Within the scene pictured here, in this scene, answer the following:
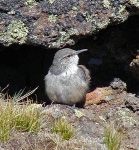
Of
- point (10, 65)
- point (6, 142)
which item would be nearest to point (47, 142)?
point (6, 142)

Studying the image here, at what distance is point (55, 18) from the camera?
8383mm

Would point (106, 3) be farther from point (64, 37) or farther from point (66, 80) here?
point (66, 80)

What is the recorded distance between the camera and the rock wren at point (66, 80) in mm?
8992

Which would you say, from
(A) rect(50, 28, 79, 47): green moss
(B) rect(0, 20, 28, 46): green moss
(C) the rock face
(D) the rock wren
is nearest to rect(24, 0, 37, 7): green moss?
(C) the rock face

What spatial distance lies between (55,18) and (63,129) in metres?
1.96

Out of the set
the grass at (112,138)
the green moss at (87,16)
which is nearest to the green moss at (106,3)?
the green moss at (87,16)

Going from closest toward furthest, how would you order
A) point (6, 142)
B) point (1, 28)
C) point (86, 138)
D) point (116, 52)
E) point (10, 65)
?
point (6, 142)
point (86, 138)
point (1, 28)
point (116, 52)
point (10, 65)

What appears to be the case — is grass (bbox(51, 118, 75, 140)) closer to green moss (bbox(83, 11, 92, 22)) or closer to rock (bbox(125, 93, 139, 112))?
rock (bbox(125, 93, 139, 112))

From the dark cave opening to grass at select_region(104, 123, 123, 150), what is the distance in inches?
66.7

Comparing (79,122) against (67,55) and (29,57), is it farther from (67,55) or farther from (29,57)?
(29,57)

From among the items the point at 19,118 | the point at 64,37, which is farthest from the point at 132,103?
the point at 19,118

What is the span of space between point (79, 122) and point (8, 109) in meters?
1.22

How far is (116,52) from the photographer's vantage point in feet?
29.2

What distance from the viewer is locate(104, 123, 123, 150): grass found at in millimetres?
7418
